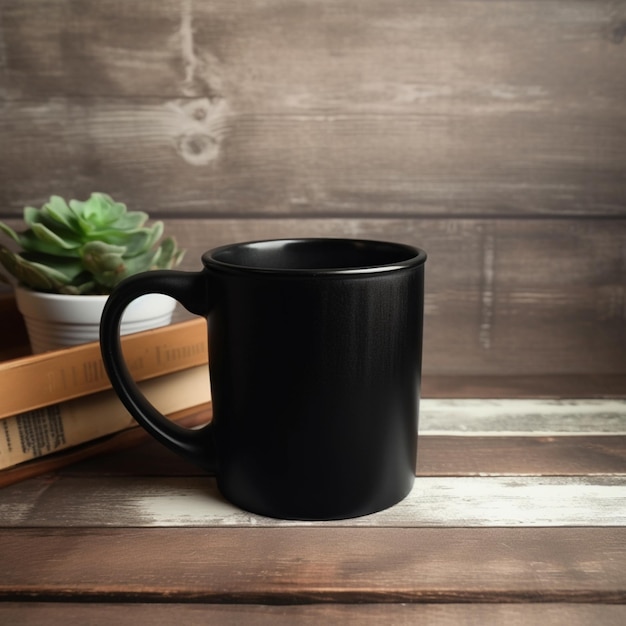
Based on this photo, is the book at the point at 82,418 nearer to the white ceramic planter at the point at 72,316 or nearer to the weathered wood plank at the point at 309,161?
the white ceramic planter at the point at 72,316

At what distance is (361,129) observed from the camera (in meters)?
0.80

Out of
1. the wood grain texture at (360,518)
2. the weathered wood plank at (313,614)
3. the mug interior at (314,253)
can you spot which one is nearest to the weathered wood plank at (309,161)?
the mug interior at (314,253)

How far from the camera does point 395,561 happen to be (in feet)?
1.48

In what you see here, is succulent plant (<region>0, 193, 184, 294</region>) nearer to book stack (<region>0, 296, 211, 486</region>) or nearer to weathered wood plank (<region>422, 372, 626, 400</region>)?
book stack (<region>0, 296, 211, 486</region>)

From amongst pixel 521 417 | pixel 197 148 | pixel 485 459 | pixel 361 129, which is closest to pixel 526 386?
pixel 521 417

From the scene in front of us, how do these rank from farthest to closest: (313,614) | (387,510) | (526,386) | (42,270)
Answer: (526,386) < (42,270) < (387,510) < (313,614)

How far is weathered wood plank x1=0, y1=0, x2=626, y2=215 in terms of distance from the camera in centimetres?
78

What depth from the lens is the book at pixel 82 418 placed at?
21.7 inches

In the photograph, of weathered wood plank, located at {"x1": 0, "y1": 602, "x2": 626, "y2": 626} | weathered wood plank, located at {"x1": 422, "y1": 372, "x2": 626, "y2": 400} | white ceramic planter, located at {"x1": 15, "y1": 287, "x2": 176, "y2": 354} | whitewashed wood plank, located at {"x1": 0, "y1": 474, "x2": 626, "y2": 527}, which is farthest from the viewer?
weathered wood plank, located at {"x1": 422, "y1": 372, "x2": 626, "y2": 400}

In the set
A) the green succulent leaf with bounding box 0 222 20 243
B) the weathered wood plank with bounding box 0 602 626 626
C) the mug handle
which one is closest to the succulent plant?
the green succulent leaf with bounding box 0 222 20 243

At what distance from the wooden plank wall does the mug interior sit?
0.80 feet

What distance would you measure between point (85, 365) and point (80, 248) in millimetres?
114

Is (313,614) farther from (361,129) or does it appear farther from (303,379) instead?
(361,129)

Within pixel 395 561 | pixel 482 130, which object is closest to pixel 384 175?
pixel 482 130
